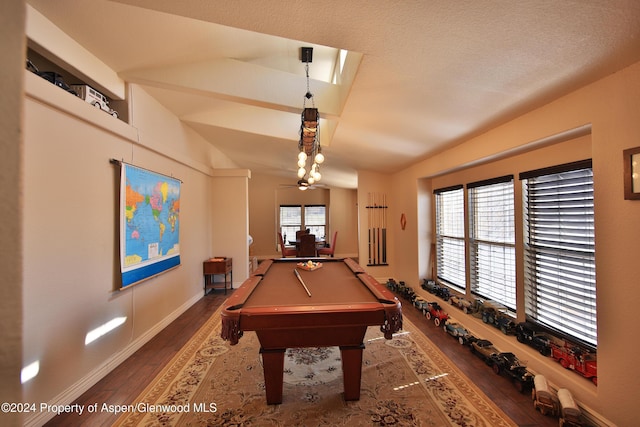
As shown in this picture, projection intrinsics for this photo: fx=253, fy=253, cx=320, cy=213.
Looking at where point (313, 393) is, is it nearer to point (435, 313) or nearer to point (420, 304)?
point (435, 313)

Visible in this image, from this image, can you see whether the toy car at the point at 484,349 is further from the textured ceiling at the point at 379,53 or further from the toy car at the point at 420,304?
the textured ceiling at the point at 379,53

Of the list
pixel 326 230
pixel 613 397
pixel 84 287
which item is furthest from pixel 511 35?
pixel 326 230

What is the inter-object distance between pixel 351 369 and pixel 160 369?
6.25 ft

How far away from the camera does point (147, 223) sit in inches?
117

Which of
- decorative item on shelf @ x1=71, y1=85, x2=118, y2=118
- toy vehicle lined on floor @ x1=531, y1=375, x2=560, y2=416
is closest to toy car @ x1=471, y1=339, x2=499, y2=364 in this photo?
toy vehicle lined on floor @ x1=531, y1=375, x2=560, y2=416

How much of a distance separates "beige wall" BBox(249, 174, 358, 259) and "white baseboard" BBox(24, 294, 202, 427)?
537 centimetres

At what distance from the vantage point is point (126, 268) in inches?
104

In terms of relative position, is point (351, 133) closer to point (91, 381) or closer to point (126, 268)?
point (126, 268)

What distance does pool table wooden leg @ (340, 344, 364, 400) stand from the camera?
2.00m

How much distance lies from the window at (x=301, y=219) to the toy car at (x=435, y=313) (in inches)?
220

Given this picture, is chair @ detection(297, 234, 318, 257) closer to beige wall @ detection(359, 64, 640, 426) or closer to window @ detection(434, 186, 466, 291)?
window @ detection(434, 186, 466, 291)

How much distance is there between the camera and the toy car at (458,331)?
9.33 ft

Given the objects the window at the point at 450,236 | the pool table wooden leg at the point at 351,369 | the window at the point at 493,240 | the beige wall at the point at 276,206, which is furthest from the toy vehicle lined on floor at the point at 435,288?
the beige wall at the point at 276,206

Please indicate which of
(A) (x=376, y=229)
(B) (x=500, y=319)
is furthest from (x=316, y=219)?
(B) (x=500, y=319)
